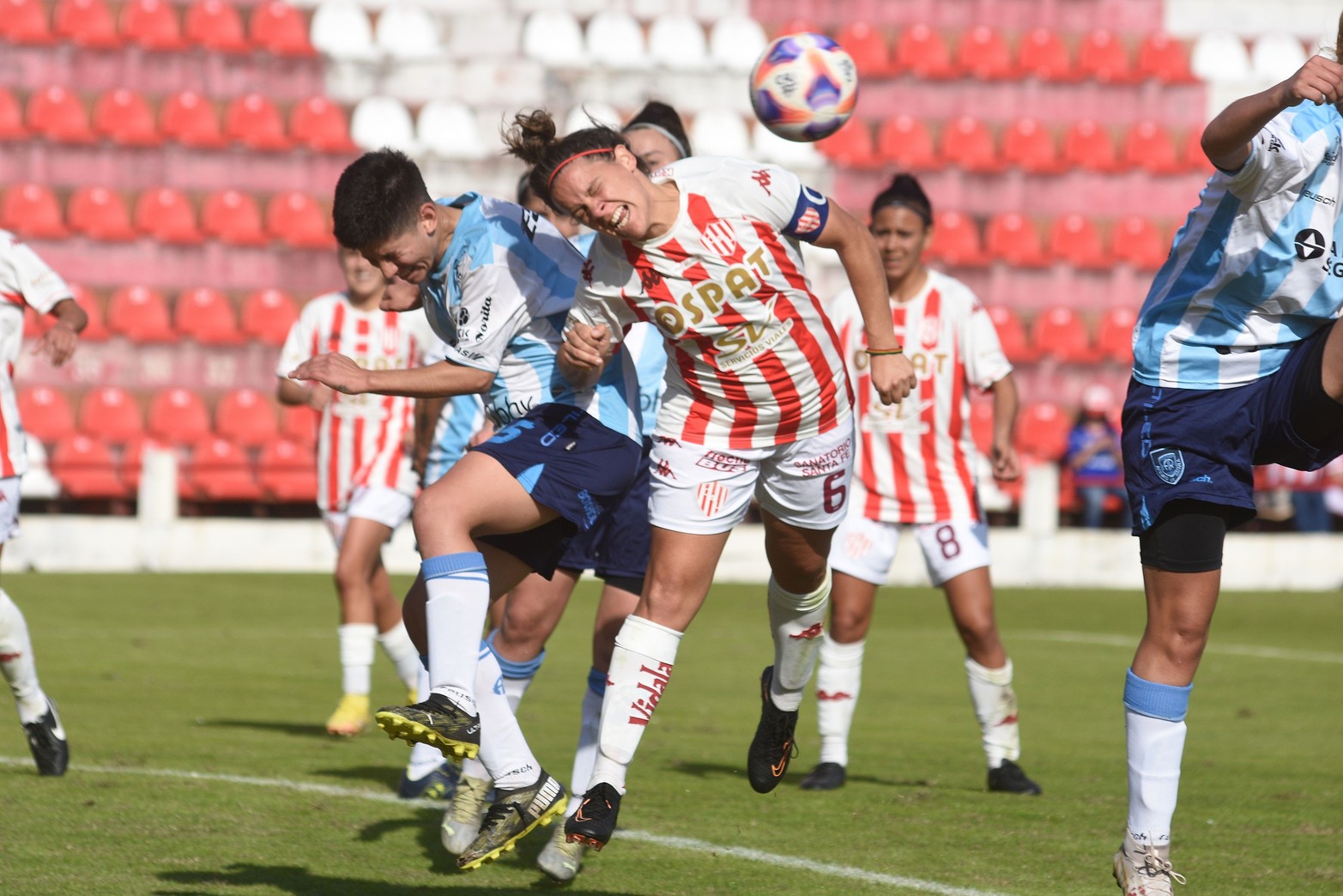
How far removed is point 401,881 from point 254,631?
672cm

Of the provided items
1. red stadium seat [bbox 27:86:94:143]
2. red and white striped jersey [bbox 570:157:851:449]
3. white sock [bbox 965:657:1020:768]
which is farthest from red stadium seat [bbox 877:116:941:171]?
red and white striped jersey [bbox 570:157:851:449]

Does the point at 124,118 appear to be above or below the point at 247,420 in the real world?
above

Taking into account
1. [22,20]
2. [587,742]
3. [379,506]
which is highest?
[22,20]

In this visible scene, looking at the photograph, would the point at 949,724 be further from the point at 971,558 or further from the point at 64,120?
the point at 64,120

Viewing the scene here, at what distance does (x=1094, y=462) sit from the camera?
1540 centimetres

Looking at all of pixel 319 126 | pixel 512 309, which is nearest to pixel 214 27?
pixel 319 126

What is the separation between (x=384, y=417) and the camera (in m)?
8.16

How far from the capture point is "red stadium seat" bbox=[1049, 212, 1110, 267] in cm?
1842

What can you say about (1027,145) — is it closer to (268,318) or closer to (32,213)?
(268,318)

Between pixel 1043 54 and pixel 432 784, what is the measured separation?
16.4 metres

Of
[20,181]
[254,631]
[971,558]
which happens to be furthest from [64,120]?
[971,558]

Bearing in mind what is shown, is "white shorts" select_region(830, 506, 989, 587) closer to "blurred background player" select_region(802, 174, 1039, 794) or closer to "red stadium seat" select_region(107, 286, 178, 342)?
"blurred background player" select_region(802, 174, 1039, 794)

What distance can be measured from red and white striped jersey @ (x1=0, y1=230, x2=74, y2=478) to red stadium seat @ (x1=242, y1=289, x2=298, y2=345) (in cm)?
1002

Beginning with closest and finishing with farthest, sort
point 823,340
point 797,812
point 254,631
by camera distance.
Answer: point 823,340 < point 797,812 < point 254,631
